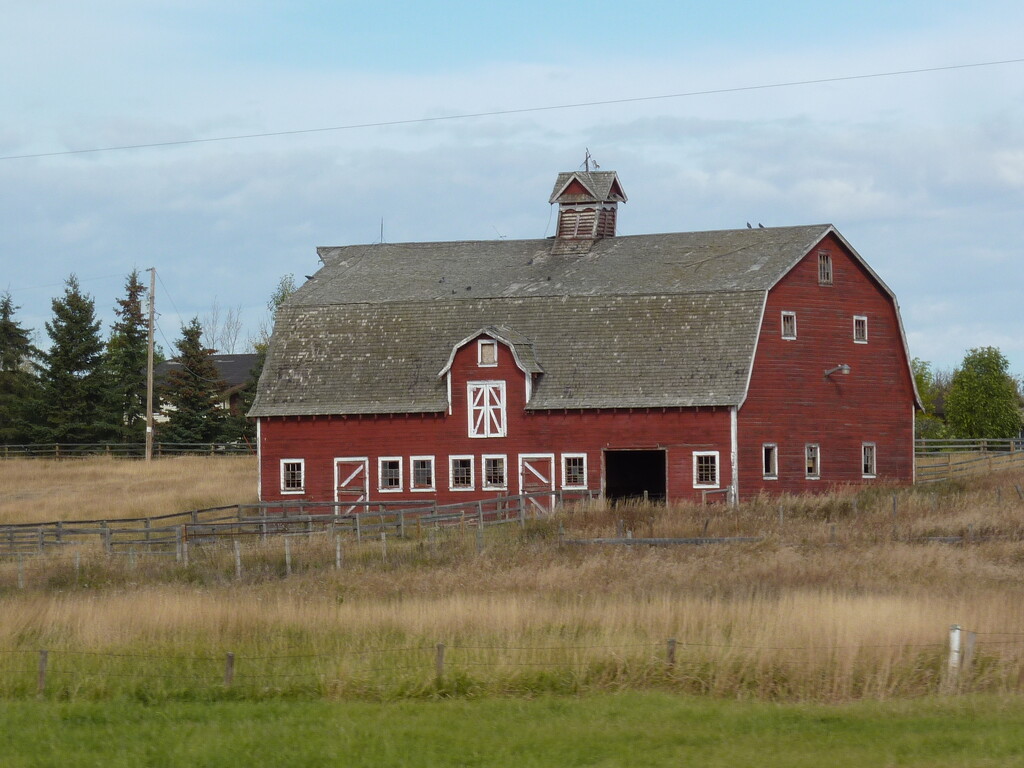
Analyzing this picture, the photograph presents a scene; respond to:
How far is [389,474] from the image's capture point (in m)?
42.3

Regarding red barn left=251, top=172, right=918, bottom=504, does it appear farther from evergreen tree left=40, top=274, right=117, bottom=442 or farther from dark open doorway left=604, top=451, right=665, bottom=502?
evergreen tree left=40, top=274, right=117, bottom=442

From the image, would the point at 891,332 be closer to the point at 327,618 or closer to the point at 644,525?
the point at 644,525

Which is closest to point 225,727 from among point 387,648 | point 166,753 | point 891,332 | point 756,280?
point 166,753

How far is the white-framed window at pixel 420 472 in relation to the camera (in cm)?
4200

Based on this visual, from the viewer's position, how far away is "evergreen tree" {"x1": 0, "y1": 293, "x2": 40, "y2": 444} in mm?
73375

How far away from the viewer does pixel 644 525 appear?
114 feet

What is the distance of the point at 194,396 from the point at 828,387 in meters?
39.2

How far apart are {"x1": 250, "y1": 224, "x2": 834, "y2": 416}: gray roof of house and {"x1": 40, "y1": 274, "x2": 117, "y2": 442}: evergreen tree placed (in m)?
30.2

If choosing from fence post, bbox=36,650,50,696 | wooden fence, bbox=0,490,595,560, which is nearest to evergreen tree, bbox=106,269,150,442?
wooden fence, bbox=0,490,595,560

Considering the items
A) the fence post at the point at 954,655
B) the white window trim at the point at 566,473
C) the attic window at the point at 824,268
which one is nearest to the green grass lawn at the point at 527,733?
the fence post at the point at 954,655

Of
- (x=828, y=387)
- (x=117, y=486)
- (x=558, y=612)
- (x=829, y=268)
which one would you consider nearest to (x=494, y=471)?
(x=828, y=387)

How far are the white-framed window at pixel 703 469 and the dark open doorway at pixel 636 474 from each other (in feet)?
11.7

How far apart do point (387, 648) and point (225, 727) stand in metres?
3.51

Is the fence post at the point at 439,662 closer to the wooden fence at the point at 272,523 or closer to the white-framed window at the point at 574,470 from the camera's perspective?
the wooden fence at the point at 272,523
